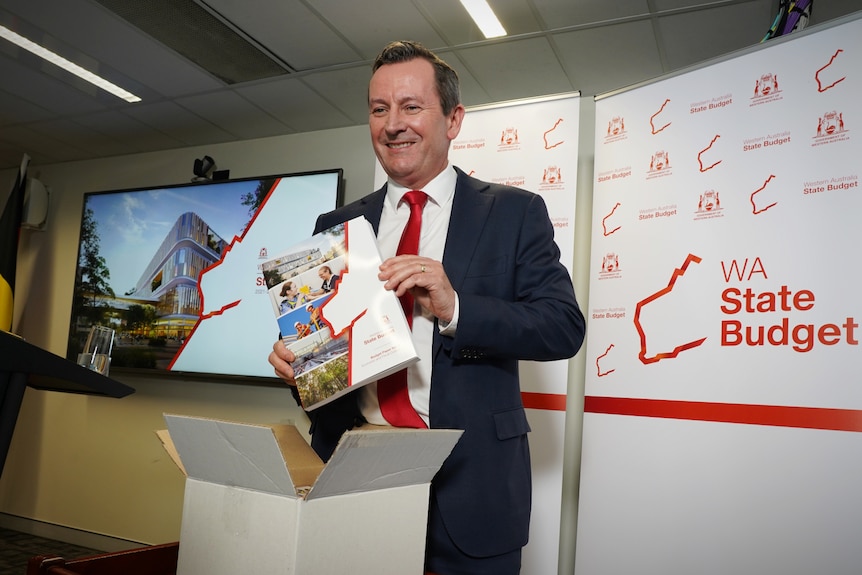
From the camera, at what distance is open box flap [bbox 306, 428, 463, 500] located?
0.66m

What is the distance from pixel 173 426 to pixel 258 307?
3.17m

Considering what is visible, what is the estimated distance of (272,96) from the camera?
3781 millimetres

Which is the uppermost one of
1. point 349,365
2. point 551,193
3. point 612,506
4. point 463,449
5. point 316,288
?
point 551,193

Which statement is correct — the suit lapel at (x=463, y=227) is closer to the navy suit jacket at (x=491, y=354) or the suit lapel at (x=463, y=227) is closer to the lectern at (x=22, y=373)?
the navy suit jacket at (x=491, y=354)

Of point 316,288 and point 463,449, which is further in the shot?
point 463,449

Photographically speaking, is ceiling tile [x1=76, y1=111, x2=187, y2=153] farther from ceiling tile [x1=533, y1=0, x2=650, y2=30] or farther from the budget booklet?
the budget booklet

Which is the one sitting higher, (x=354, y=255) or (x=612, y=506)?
(x=354, y=255)

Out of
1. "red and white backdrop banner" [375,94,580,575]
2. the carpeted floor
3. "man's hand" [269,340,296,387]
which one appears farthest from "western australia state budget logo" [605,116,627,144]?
the carpeted floor

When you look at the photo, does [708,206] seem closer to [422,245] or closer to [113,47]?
[422,245]

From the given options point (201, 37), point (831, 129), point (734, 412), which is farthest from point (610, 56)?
point (201, 37)

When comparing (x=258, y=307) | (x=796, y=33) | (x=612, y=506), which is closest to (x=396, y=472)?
(x=612, y=506)

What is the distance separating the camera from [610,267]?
2.69 meters

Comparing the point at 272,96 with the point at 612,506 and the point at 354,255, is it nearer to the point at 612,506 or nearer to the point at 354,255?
the point at 612,506

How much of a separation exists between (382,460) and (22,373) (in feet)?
1.64
